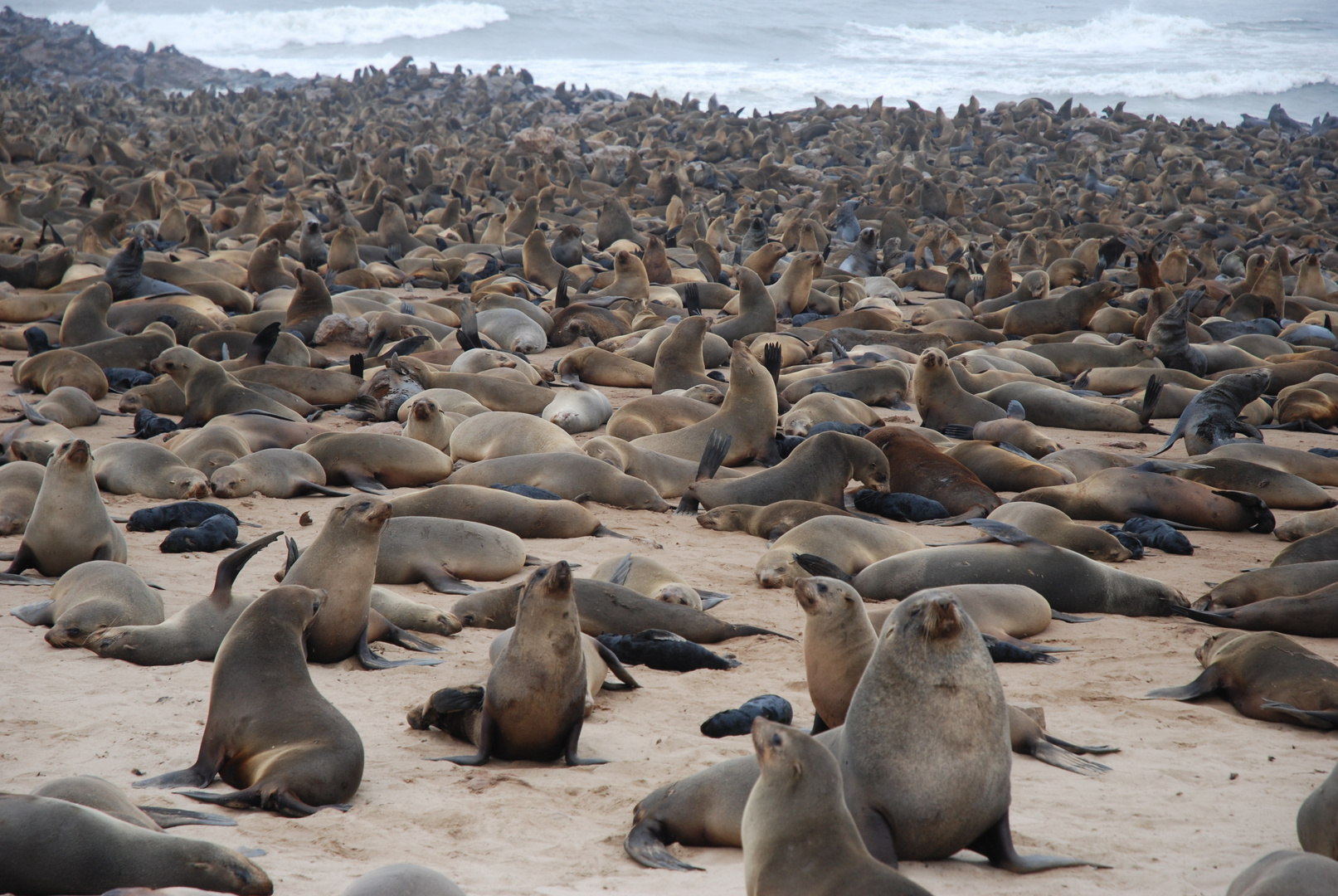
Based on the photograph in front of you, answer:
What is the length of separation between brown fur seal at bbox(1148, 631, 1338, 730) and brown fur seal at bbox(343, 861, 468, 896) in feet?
9.40

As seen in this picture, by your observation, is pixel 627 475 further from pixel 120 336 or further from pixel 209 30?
pixel 209 30

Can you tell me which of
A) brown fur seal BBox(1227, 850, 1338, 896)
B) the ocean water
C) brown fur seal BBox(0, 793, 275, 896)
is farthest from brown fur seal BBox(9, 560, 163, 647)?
the ocean water

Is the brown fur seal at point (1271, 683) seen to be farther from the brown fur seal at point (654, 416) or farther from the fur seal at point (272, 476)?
the fur seal at point (272, 476)

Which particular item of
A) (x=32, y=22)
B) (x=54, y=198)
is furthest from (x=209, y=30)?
(x=54, y=198)

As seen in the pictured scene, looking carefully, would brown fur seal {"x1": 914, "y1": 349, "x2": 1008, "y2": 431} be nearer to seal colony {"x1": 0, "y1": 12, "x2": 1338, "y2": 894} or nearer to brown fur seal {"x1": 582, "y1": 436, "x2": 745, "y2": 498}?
seal colony {"x1": 0, "y1": 12, "x2": 1338, "y2": 894}

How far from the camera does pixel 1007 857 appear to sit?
2.62 meters

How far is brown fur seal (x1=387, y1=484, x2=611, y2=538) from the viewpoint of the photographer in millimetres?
5863

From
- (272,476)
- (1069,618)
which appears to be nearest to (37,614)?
(272,476)

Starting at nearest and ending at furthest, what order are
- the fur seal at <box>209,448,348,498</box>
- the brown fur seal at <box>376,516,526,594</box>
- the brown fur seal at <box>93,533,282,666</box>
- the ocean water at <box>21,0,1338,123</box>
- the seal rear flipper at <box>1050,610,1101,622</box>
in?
the brown fur seal at <box>93,533,282,666</box> → the seal rear flipper at <box>1050,610,1101,622</box> → the brown fur seal at <box>376,516,526,594</box> → the fur seal at <box>209,448,348,498</box> → the ocean water at <box>21,0,1338,123</box>

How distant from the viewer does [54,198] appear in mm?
16453

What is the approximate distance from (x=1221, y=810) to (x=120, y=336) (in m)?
9.08

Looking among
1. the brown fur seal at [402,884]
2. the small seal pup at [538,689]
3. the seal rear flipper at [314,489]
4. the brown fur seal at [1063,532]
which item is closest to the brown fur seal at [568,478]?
the seal rear flipper at [314,489]

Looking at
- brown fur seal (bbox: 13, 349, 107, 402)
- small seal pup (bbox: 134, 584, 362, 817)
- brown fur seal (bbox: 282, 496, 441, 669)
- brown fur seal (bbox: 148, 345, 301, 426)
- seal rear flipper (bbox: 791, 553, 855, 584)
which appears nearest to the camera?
small seal pup (bbox: 134, 584, 362, 817)

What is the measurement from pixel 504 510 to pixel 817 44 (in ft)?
188
